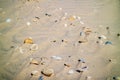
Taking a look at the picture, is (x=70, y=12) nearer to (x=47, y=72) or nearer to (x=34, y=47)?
(x=34, y=47)

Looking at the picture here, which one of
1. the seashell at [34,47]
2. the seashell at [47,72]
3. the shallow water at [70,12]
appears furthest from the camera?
the seashell at [34,47]

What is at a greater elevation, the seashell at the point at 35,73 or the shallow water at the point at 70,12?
the shallow water at the point at 70,12

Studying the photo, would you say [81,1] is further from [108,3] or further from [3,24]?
[3,24]

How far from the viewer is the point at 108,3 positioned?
5305 mm

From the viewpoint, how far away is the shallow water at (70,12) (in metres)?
3.27

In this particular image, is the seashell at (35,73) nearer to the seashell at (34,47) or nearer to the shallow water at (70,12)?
the shallow water at (70,12)

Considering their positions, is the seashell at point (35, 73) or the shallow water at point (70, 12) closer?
the seashell at point (35, 73)

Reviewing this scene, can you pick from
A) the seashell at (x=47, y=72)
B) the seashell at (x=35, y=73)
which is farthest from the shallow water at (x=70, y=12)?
the seashell at (x=47, y=72)

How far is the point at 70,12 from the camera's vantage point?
4855 millimetres

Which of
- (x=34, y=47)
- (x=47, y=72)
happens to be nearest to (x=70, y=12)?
(x=34, y=47)

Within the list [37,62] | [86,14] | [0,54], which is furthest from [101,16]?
[0,54]

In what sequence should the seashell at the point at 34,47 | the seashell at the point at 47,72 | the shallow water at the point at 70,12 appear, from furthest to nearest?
1. the seashell at the point at 34,47
2. the shallow water at the point at 70,12
3. the seashell at the point at 47,72

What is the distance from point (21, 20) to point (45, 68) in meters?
1.81

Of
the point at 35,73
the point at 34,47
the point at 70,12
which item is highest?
the point at 70,12
